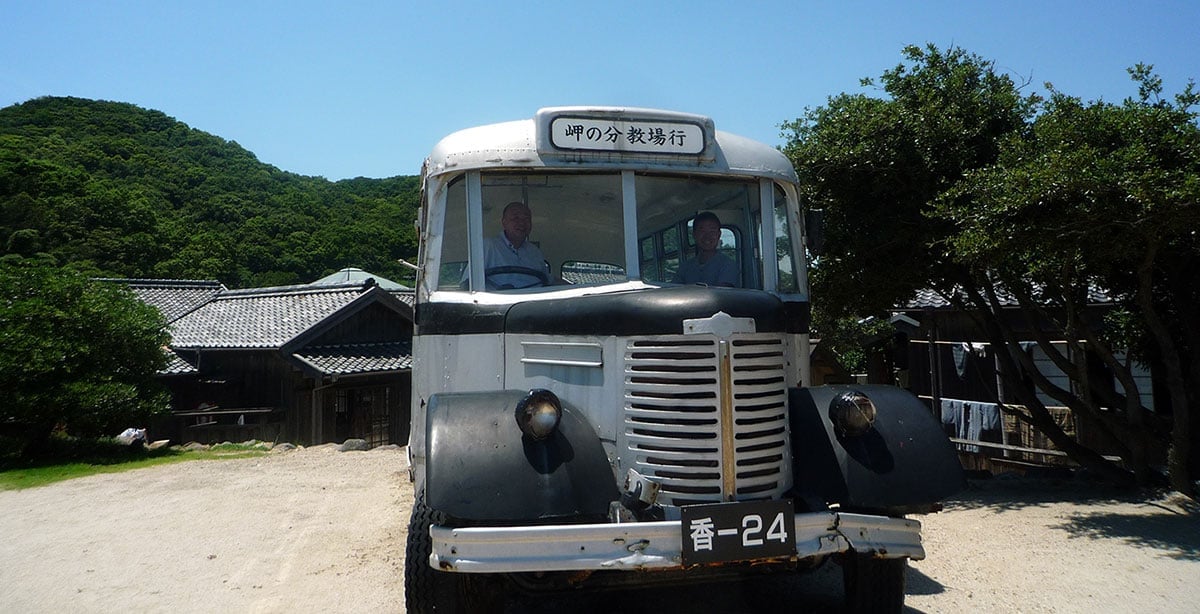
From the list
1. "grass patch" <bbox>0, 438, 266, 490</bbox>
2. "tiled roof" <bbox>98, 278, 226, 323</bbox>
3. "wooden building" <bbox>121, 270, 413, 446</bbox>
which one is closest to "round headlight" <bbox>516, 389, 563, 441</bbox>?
"grass patch" <bbox>0, 438, 266, 490</bbox>

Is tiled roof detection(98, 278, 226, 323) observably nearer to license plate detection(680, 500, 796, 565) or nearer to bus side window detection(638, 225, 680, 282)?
bus side window detection(638, 225, 680, 282)

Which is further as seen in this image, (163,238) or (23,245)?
(163,238)

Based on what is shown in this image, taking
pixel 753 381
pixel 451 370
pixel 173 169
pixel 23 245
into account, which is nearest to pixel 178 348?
pixel 451 370

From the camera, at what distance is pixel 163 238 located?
40.9 m

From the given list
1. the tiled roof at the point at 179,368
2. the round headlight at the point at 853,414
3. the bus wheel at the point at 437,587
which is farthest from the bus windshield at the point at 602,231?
the tiled roof at the point at 179,368

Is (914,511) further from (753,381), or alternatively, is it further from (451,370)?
(451,370)

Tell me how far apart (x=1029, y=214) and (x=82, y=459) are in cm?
1261

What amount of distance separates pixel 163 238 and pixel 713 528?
4384 centimetres

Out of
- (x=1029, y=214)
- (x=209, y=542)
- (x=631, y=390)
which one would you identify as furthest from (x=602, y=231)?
(x=209, y=542)

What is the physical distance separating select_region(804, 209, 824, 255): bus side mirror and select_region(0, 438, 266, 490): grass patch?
10003 mm

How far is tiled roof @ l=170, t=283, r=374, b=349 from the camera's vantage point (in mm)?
18953

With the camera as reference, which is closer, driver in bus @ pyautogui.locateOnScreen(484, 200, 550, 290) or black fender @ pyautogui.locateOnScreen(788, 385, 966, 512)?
black fender @ pyautogui.locateOnScreen(788, 385, 966, 512)

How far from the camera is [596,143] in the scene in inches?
179

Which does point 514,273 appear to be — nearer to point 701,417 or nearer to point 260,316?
point 701,417
